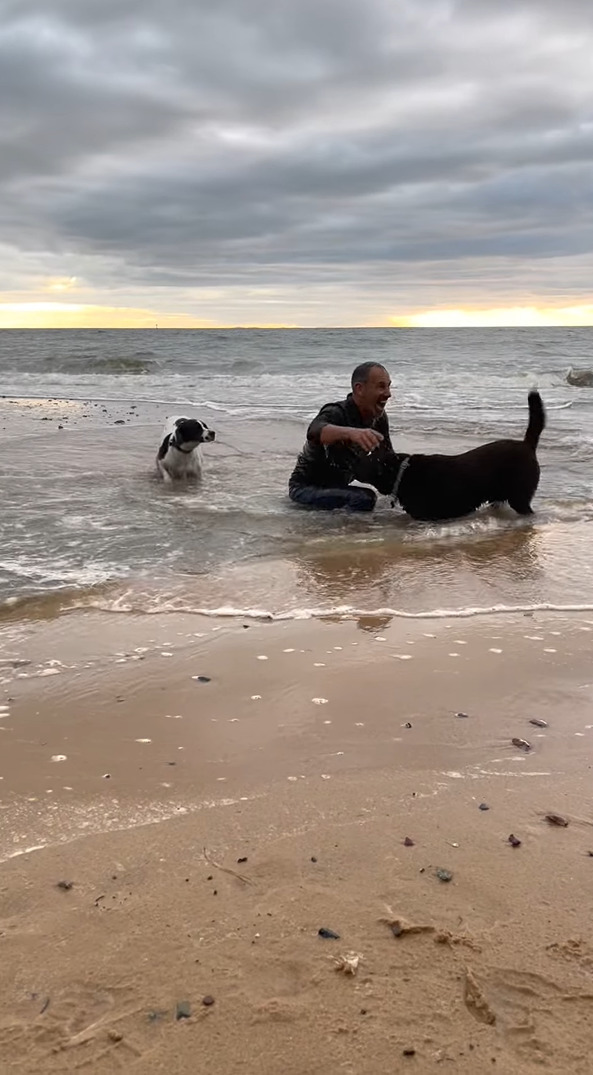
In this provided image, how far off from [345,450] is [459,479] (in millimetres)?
923

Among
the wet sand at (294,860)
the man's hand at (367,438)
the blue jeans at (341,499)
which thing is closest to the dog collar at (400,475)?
the blue jeans at (341,499)

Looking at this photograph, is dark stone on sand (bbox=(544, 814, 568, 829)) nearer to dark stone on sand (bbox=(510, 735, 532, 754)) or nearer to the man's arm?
dark stone on sand (bbox=(510, 735, 532, 754))

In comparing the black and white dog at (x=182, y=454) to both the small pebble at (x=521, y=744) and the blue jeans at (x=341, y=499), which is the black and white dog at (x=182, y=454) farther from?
the small pebble at (x=521, y=744)

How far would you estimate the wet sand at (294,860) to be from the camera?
5.08 feet

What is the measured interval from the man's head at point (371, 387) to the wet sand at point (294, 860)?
2864 mm

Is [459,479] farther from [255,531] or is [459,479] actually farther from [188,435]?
[188,435]

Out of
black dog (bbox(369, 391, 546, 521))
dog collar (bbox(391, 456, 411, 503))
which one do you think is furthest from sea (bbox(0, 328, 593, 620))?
dog collar (bbox(391, 456, 411, 503))

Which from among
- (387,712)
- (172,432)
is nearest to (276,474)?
(172,432)

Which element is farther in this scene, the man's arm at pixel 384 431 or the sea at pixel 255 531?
the man's arm at pixel 384 431

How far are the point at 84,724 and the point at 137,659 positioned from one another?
600 mm

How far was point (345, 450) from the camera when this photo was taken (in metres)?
6.50

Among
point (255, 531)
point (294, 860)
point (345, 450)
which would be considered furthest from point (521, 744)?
point (345, 450)

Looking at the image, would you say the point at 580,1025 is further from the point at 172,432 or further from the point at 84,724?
the point at 172,432

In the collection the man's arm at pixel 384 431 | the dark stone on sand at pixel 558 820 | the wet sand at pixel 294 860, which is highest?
the man's arm at pixel 384 431
